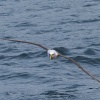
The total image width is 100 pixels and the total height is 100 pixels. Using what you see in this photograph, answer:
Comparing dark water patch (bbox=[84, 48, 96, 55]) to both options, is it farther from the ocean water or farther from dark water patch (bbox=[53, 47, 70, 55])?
dark water patch (bbox=[53, 47, 70, 55])

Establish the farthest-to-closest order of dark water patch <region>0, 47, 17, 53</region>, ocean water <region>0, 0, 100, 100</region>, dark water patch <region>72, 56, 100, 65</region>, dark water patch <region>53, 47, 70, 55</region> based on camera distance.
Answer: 1. dark water patch <region>0, 47, 17, 53</region>
2. dark water patch <region>53, 47, 70, 55</region>
3. dark water patch <region>72, 56, 100, 65</region>
4. ocean water <region>0, 0, 100, 100</region>

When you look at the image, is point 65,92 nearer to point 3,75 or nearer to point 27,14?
point 3,75

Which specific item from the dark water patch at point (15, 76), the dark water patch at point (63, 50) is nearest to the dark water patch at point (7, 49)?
the dark water patch at point (63, 50)

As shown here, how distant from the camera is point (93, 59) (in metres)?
17.4

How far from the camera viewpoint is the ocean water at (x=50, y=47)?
1510cm

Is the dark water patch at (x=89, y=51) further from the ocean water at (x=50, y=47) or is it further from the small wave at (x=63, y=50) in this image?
the small wave at (x=63, y=50)

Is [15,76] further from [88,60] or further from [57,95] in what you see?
[88,60]

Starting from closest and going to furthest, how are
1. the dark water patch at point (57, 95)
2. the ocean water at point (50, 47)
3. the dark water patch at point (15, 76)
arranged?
the dark water patch at point (57, 95) < the ocean water at point (50, 47) < the dark water patch at point (15, 76)

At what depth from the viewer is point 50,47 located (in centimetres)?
1884

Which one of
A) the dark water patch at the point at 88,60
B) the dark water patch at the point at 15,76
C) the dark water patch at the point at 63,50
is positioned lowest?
the dark water patch at the point at 15,76

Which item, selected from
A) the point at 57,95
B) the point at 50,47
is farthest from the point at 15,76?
the point at 50,47

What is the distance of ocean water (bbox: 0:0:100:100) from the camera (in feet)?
49.5

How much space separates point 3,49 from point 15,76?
2773 mm

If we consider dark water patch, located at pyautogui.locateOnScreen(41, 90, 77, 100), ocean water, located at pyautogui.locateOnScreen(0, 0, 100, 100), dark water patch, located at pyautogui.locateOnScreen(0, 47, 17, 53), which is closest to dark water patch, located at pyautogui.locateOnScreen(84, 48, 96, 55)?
ocean water, located at pyautogui.locateOnScreen(0, 0, 100, 100)
